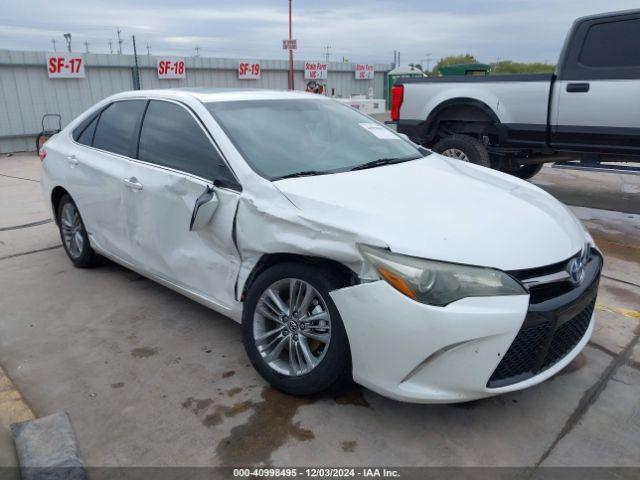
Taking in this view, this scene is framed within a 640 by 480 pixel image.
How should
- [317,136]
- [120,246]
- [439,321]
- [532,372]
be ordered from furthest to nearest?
[120,246]
[317,136]
[532,372]
[439,321]

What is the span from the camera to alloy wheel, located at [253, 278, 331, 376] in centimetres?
267

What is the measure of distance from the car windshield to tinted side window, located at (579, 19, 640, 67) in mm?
3661

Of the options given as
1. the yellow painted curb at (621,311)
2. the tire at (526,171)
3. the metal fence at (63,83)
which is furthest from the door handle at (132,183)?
the metal fence at (63,83)

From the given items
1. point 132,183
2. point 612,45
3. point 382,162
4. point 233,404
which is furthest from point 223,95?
point 612,45

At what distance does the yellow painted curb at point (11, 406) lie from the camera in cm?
274

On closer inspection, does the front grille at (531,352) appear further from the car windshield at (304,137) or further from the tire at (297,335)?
the car windshield at (304,137)

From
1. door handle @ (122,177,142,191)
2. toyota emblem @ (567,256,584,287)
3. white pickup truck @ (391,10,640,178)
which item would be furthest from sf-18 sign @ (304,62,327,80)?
toyota emblem @ (567,256,584,287)

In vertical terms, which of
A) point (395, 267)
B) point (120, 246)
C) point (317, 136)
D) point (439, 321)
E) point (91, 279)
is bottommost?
point (91, 279)

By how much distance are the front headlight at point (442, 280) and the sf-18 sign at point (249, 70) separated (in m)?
17.5

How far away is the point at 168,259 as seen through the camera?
139 inches

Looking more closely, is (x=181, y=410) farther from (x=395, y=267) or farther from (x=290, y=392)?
(x=395, y=267)

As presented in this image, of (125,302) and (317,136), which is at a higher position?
(317,136)

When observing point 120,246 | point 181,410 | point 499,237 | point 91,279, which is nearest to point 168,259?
point 120,246

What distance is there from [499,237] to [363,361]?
0.85 meters
